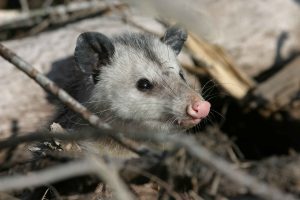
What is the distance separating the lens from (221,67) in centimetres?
583

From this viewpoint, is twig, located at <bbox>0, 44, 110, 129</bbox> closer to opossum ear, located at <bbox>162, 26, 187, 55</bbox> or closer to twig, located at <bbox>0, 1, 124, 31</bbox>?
opossum ear, located at <bbox>162, 26, 187, 55</bbox>

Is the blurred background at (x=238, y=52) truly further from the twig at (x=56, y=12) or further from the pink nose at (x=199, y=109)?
the pink nose at (x=199, y=109)

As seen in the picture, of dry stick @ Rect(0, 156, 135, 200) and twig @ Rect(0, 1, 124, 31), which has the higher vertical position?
twig @ Rect(0, 1, 124, 31)

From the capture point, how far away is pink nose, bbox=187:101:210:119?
3821mm

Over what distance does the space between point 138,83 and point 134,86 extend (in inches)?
1.5

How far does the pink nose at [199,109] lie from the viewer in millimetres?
3821

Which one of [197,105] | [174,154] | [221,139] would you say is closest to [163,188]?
[174,154]

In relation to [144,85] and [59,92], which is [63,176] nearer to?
[59,92]

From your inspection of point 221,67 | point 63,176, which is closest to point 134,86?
point 221,67

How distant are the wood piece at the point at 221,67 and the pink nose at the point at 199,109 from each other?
1.86 meters

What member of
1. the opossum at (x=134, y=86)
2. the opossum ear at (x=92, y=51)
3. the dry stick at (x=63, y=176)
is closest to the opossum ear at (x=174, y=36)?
the opossum at (x=134, y=86)

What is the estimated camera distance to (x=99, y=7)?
6.30m

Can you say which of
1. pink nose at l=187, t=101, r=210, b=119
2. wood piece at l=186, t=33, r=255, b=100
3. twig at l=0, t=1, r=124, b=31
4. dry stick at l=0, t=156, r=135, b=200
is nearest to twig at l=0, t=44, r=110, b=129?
pink nose at l=187, t=101, r=210, b=119

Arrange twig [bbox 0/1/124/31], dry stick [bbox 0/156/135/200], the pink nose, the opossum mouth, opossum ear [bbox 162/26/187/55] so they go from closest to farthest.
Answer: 1. dry stick [bbox 0/156/135/200]
2. the pink nose
3. the opossum mouth
4. opossum ear [bbox 162/26/187/55]
5. twig [bbox 0/1/124/31]
